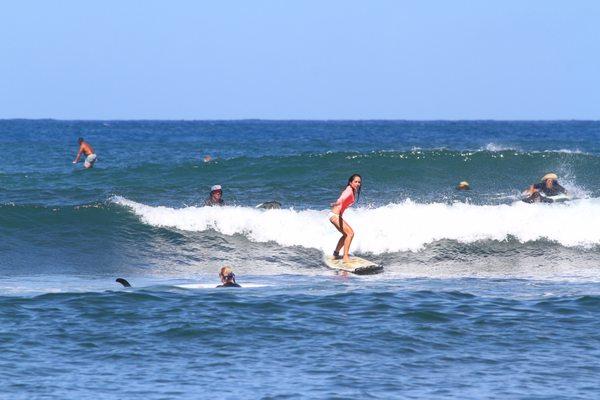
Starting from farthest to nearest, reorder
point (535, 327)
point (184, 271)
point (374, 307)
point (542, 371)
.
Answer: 1. point (184, 271)
2. point (374, 307)
3. point (535, 327)
4. point (542, 371)

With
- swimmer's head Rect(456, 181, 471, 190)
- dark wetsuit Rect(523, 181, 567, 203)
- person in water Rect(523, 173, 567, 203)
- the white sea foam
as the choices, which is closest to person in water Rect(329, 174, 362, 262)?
the white sea foam

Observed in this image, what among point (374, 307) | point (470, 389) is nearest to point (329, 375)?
point (470, 389)

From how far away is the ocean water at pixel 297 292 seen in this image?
35.2 ft

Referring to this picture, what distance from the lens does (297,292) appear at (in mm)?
15375

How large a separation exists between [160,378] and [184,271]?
8515 mm

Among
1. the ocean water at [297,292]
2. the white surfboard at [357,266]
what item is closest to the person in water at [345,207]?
the white surfboard at [357,266]

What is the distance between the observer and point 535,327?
12.9 meters

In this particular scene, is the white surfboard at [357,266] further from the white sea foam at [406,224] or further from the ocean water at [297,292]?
the white sea foam at [406,224]

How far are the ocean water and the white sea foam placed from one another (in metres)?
0.05

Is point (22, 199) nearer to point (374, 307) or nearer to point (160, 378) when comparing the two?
point (374, 307)

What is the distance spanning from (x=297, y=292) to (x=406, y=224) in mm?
7916

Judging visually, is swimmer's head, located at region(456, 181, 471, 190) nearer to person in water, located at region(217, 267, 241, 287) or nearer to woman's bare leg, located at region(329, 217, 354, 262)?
woman's bare leg, located at region(329, 217, 354, 262)

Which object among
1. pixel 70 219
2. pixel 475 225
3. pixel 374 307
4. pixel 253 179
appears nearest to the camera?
pixel 374 307

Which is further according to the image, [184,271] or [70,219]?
[70,219]
